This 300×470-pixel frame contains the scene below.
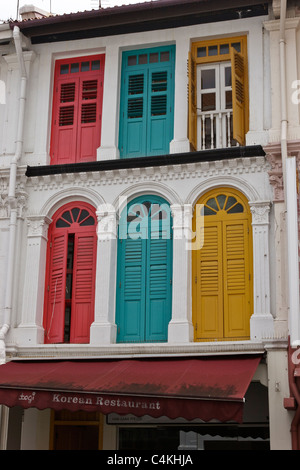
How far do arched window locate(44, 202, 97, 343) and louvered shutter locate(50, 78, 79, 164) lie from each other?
0.88 meters

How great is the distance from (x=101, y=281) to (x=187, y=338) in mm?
1551

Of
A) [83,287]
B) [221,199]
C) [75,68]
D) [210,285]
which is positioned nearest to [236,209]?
[221,199]

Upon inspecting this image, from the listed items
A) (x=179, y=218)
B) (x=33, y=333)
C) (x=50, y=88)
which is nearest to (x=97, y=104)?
(x=50, y=88)

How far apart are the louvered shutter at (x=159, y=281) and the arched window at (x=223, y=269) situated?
399 millimetres

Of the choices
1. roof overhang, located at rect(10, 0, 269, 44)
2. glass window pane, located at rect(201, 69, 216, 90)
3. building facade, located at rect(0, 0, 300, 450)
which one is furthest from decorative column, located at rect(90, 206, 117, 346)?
roof overhang, located at rect(10, 0, 269, 44)

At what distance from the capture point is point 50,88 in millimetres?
12250

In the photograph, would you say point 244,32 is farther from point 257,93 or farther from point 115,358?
point 115,358

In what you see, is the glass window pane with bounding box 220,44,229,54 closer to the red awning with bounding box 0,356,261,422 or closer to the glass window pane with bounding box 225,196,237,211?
the glass window pane with bounding box 225,196,237,211

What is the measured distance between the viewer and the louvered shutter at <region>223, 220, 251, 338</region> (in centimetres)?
1048

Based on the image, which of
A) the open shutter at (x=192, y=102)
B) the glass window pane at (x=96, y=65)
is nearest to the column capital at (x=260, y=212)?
the open shutter at (x=192, y=102)

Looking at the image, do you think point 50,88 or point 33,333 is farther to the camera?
point 50,88

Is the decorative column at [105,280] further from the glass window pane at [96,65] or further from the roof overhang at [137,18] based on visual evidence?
the roof overhang at [137,18]

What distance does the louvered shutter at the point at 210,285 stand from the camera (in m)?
10.6

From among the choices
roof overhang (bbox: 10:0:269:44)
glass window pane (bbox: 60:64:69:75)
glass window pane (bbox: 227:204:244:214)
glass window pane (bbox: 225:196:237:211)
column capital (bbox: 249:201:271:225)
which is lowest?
column capital (bbox: 249:201:271:225)
